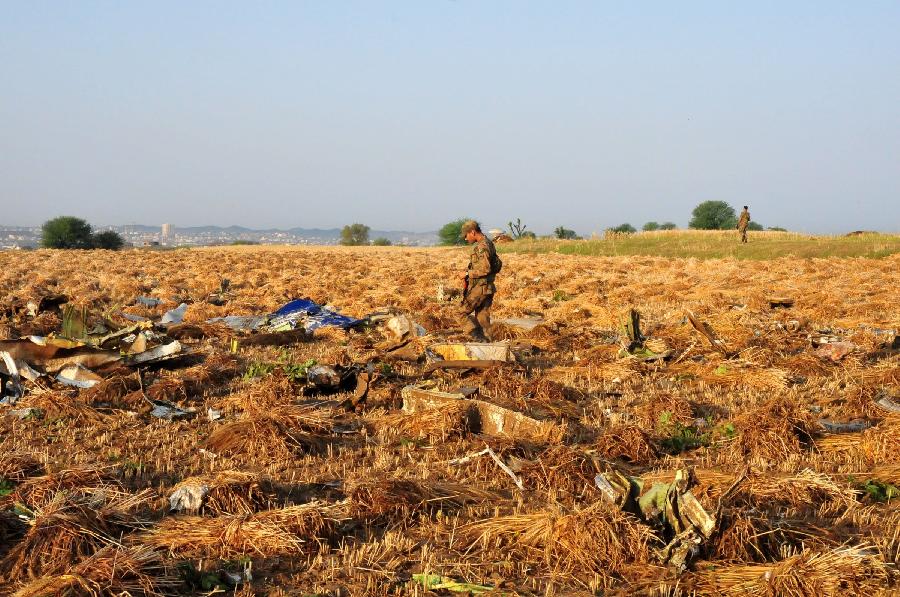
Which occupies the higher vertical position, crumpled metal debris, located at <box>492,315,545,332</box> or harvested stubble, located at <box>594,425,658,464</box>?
crumpled metal debris, located at <box>492,315,545,332</box>

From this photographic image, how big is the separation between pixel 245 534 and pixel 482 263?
6.82 metres

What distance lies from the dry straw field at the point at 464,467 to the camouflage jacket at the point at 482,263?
48.1 inches

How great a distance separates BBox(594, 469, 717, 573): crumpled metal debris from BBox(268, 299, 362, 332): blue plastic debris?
8.61m

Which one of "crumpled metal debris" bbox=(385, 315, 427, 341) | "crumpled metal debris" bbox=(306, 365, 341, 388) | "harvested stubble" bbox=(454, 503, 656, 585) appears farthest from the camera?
"crumpled metal debris" bbox=(385, 315, 427, 341)

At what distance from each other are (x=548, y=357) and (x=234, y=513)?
6.62 m

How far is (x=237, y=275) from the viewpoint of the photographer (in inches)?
947

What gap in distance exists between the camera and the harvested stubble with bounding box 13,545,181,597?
356cm

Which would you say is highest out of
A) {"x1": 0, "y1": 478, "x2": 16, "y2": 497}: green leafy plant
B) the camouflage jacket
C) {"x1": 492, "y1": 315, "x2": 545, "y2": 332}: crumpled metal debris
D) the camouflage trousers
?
the camouflage jacket

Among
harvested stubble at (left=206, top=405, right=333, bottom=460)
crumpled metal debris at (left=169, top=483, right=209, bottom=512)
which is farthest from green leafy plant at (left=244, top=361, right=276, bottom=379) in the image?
crumpled metal debris at (left=169, top=483, right=209, bottom=512)

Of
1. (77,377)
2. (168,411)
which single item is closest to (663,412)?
(168,411)

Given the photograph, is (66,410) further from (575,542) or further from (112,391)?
(575,542)

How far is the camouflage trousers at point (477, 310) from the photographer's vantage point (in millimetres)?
10852

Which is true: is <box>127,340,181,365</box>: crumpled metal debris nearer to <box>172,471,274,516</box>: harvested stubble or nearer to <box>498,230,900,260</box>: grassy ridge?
<box>172,471,274,516</box>: harvested stubble

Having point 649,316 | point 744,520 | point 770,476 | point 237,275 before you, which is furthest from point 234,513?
point 237,275
